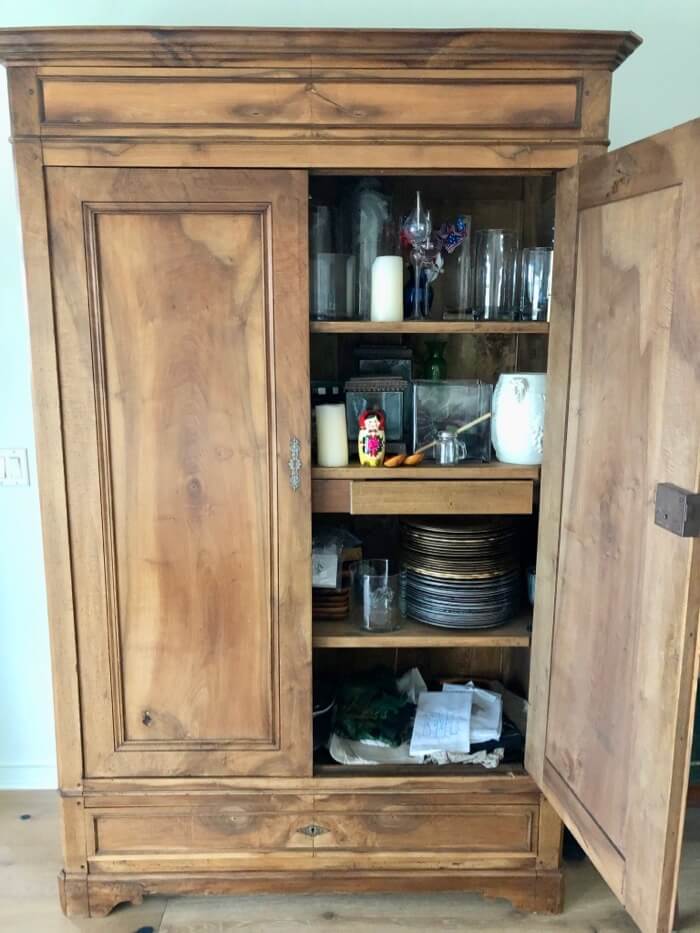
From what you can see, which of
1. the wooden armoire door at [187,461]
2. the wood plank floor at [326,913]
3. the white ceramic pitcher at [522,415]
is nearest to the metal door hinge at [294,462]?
the wooden armoire door at [187,461]

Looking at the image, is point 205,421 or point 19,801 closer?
point 205,421

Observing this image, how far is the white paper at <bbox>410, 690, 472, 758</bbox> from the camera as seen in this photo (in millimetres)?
1691

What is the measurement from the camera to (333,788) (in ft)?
5.38

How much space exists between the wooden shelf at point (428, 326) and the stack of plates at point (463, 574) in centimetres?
46

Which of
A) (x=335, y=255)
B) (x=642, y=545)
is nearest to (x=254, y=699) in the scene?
(x=642, y=545)

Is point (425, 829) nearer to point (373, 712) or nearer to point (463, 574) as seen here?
point (373, 712)

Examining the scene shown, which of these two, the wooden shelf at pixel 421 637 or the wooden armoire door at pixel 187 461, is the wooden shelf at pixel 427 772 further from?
the wooden shelf at pixel 421 637

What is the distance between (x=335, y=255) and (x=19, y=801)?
5.73 feet

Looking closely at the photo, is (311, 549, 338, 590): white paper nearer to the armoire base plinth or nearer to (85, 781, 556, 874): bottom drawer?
(85, 781, 556, 874): bottom drawer

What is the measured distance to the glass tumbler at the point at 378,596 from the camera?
1.70 meters

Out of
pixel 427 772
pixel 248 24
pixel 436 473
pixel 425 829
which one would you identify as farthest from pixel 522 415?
pixel 248 24

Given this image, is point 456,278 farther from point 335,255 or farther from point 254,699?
point 254,699

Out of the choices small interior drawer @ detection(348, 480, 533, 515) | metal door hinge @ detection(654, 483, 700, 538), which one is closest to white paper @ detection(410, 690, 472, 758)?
small interior drawer @ detection(348, 480, 533, 515)

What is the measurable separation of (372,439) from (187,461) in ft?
1.31
